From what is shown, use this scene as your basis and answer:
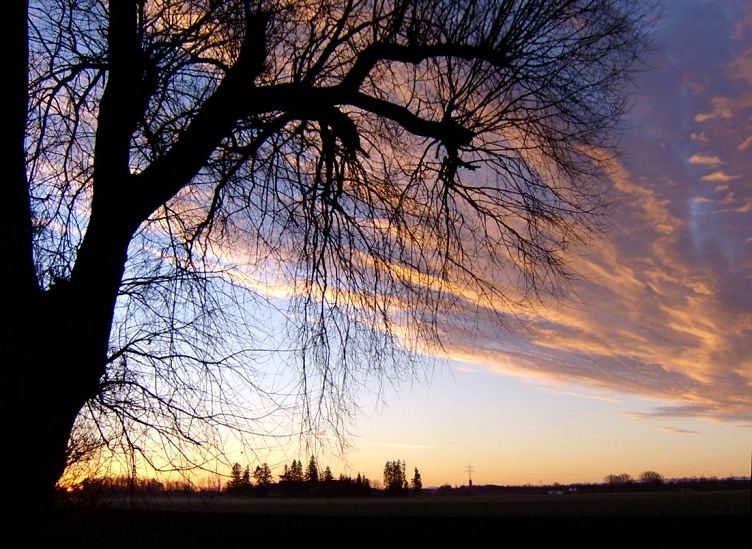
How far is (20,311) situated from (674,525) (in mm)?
7218

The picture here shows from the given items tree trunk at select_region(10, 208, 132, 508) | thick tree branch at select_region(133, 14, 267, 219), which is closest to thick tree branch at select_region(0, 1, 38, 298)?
tree trunk at select_region(10, 208, 132, 508)

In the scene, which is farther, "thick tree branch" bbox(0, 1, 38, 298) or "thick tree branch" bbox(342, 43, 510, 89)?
"thick tree branch" bbox(342, 43, 510, 89)

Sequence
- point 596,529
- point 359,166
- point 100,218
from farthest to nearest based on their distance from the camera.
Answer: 1. point 596,529
2. point 359,166
3. point 100,218

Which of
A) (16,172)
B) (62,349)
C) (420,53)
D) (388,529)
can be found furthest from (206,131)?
(388,529)

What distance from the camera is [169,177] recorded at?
172 inches

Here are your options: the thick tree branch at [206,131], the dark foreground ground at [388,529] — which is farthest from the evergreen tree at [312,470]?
the thick tree branch at [206,131]

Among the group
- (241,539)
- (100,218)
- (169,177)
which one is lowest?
(241,539)

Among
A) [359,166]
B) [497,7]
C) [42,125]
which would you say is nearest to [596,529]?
[359,166]

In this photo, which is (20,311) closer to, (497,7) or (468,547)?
(497,7)

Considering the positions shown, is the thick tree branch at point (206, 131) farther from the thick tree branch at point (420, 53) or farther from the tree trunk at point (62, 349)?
the thick tree branch at point (420, 53)

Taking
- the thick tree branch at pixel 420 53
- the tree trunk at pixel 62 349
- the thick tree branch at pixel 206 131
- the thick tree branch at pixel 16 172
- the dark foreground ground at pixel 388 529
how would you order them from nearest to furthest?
1. the tree trunk at pixel 62 349
2. the thick tree branch at pixel 16 172
3. the thick tree branch at pixel 206 131
4. the thick tree branch at pixel 420 53
5. the dark foreground ground at pixel 388 529

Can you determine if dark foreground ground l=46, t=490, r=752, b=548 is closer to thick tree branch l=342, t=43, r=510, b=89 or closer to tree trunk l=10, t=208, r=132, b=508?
tree trunk l=10, t=208, r=132, b=508

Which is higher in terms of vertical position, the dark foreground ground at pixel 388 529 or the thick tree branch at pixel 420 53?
the thick tree branch at pixel 420 53

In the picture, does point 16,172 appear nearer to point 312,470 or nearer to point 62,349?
point 62,349
